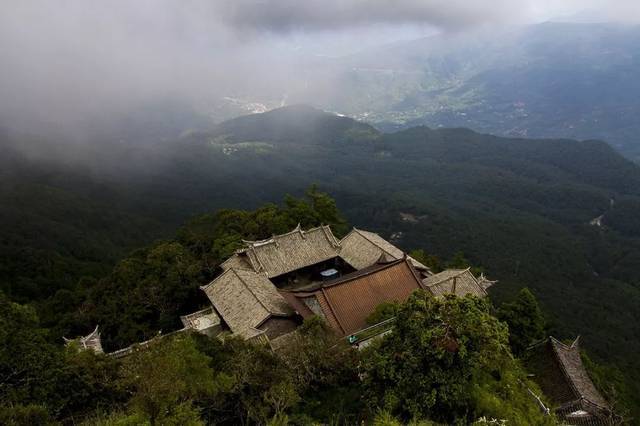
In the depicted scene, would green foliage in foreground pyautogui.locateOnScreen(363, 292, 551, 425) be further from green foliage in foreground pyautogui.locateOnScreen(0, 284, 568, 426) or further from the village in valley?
the village in valley

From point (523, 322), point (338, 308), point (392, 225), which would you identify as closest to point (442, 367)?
point (338, 308)

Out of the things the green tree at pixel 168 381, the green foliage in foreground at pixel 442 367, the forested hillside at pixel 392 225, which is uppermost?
the green tree at pixel 168 381

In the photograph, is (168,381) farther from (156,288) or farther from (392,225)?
(392,225)

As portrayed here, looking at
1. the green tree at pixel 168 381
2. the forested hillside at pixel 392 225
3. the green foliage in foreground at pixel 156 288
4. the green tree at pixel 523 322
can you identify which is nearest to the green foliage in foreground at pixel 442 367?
the green tree at pixel 168 381

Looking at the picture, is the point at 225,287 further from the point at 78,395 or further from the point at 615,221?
the point at 615,221

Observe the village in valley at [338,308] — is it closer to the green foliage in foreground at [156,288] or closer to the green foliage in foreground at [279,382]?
the green foliage in foreground at [156,288]

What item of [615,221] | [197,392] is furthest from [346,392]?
[615,221]
